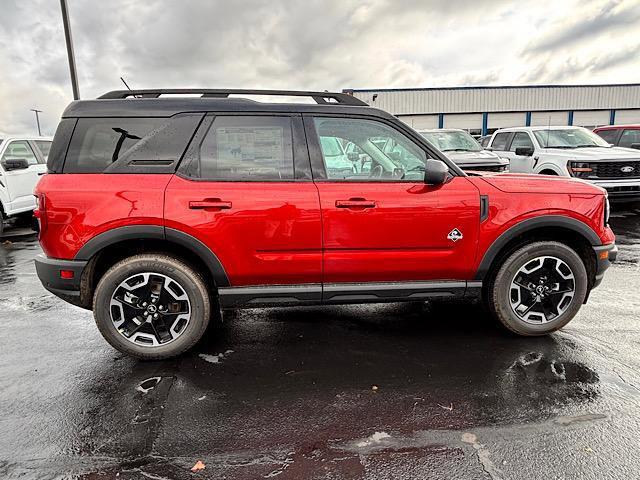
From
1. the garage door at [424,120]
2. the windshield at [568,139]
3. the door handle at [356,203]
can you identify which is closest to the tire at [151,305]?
the door handle at [356,203]

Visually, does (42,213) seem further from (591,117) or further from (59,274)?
(591,117)

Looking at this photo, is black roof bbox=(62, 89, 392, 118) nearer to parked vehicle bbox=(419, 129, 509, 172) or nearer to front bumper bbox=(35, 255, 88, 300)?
front bumper bbox=(35, 255, 88, 300)

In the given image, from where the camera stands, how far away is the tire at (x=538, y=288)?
11.7 ft

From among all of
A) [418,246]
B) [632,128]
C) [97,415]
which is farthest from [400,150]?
[632,128]

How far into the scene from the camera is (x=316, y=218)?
3.27 meters

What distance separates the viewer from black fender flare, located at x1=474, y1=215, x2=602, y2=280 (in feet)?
11.4

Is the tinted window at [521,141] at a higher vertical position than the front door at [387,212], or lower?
higher

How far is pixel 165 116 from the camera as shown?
332 cm

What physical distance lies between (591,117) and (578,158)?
1584 inches

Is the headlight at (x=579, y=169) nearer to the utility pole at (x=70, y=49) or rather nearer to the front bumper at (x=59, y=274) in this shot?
the front bumper at (x=59, y=274)

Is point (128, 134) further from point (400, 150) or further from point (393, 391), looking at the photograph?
point (393, 391)

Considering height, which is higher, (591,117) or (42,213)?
(591,117)

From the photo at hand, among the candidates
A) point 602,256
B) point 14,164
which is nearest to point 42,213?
point 602,256

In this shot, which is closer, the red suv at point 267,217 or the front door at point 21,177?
the red suv at point 267,217
